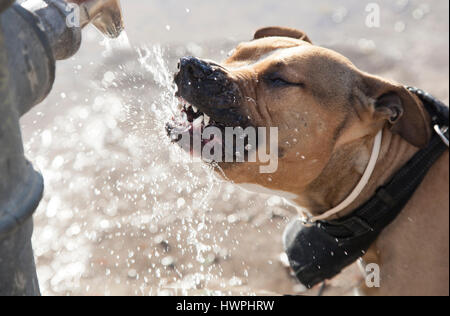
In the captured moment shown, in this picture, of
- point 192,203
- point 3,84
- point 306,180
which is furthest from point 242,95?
point 192,203

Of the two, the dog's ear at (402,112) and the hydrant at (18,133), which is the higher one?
the hydrant at (18,133)

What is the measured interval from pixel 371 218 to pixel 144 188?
2351mm

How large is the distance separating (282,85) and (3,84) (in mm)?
1847

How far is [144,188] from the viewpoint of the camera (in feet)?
15.7

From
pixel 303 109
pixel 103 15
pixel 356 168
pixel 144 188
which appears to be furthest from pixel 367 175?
pixel 144 188

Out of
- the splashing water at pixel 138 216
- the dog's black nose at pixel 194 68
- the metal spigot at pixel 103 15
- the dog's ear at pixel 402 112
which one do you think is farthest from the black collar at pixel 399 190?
the metal spigot at pixel 103 15

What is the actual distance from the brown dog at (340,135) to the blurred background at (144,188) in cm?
54

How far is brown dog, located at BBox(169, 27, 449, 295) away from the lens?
2.89 m

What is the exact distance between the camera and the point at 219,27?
24.7 ft

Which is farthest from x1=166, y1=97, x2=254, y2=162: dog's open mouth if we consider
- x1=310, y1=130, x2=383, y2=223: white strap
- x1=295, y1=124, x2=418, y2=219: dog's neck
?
x1=310, y1=130, x2=383, y2=223: white strap

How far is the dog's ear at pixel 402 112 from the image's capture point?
2928 millimetres

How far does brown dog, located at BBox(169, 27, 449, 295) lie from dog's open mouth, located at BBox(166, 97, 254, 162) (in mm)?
21

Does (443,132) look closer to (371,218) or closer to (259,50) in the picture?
(371,218)

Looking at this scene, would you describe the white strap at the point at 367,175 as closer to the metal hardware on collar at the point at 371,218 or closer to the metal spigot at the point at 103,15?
Result: the metal hardware on collar at the point at 371,218
